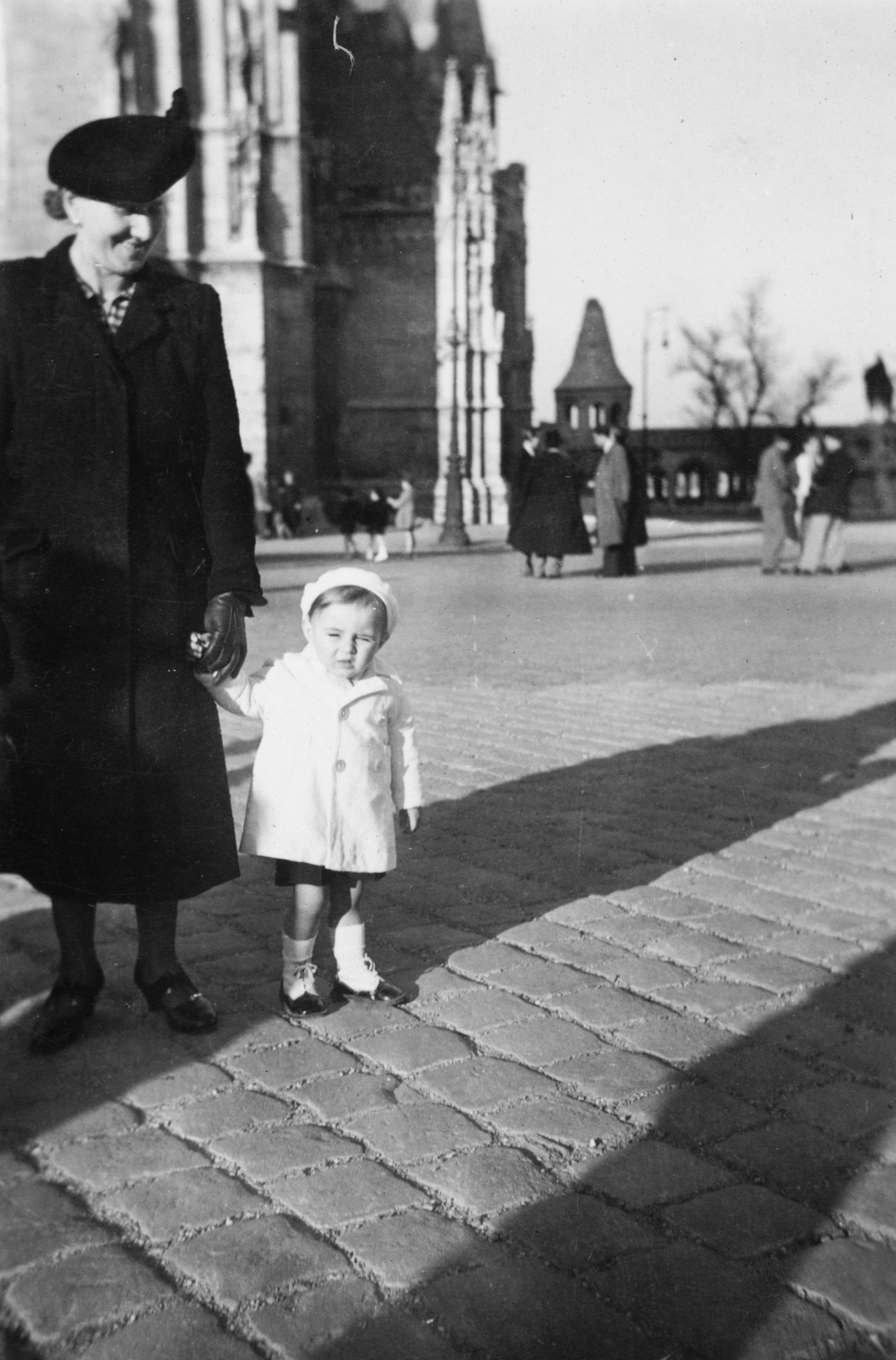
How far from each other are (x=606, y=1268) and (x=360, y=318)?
4072 cm

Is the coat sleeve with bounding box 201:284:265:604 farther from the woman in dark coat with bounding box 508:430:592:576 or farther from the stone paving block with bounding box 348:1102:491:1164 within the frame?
the woman in dark coat with bounding box 508:430:592:576

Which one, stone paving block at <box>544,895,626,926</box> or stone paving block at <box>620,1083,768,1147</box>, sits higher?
stone paving block at <box>620,1083,768,1147</box>

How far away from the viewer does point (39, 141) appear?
29.8m

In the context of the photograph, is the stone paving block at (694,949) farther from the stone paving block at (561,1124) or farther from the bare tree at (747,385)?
the bare tree at (747,385)

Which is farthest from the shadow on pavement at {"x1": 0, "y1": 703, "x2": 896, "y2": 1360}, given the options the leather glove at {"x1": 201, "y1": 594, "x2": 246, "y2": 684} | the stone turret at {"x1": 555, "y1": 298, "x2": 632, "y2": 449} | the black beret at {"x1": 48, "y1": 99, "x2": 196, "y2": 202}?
the stone turret at {"x1": 555, "y1": 298, "x2": 632, "y2": 449}

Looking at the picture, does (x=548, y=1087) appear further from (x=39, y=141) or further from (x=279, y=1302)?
(x=39, y=141)

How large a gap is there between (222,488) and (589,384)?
166ft

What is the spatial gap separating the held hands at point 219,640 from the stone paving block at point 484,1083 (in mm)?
1069

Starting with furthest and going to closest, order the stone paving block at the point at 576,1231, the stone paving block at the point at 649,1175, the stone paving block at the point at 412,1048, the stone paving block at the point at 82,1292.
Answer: the stone paving block at the point at 412,1048
the stone paving block at the point at 649,1175
the stone paving block at the point at 576,1231
the stone paving block at the point at 82,1292

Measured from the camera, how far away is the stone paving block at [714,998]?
4273mm

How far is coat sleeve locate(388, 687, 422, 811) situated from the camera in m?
4.27

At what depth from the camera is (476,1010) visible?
429 centimetres

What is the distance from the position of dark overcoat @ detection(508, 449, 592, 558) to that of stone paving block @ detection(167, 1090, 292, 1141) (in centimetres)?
1604

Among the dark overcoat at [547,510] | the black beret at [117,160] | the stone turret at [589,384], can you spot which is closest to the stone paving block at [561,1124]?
the black beret at [117,160]
